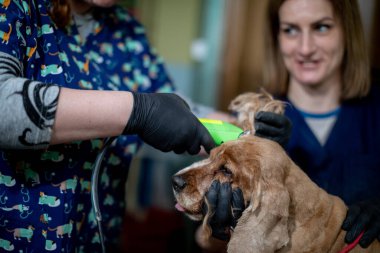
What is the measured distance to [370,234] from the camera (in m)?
1.40

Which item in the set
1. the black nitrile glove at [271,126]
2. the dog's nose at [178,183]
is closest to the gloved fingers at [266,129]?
the black nitrile glove at [271,126]

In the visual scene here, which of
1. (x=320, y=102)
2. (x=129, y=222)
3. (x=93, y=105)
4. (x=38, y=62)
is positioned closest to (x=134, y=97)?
(x=93, y=105)

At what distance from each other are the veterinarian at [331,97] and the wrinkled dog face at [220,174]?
44cm

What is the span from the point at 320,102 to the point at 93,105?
1147mm

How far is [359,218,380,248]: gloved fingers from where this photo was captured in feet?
4.58

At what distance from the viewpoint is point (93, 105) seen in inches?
43.9

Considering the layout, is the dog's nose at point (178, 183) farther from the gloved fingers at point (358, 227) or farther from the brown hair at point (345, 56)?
the brown hair at point (345, 56)

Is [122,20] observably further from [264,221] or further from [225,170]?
[264,221]

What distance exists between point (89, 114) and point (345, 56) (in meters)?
1.27

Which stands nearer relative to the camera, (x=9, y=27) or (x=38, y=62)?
(x=9, y=27)

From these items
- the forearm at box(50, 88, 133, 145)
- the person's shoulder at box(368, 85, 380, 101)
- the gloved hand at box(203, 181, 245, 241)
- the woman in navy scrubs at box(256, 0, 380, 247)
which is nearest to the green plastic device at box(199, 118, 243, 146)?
the gloved hand at box(203, 181, 245, 241)

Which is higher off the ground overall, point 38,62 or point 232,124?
A: point 38,62

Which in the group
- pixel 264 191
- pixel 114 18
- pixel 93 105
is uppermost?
pixel 114 18

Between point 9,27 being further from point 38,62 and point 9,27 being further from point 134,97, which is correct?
point 134,97
